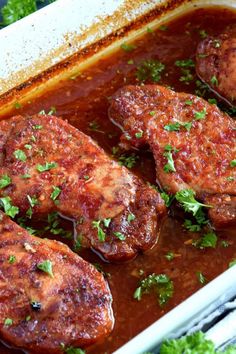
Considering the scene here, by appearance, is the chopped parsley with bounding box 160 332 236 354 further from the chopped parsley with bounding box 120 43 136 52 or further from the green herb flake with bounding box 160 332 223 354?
the chopped parsley with bounding box 120 43 136 52

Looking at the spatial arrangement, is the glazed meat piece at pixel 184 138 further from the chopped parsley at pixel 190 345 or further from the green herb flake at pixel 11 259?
the green herb flake at pixel 11 259

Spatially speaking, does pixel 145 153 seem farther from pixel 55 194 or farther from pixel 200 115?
pixel 55 194

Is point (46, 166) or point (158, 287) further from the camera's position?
point (46, 166)

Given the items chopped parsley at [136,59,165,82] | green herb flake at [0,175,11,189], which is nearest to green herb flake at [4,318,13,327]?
green herb flake at [0,175,11,189]

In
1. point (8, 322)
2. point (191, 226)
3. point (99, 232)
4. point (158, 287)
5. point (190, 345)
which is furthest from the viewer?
point (191, 226)

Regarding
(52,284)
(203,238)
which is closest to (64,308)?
(52,284)

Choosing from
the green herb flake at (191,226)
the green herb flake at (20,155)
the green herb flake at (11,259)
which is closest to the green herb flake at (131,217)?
the green herb flake at (191,226)

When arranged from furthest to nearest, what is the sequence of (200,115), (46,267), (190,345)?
(200,115) < (46,267) < (190,345)

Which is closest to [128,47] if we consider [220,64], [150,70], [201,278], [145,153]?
[150,70]

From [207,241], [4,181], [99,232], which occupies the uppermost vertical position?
[4,181]
